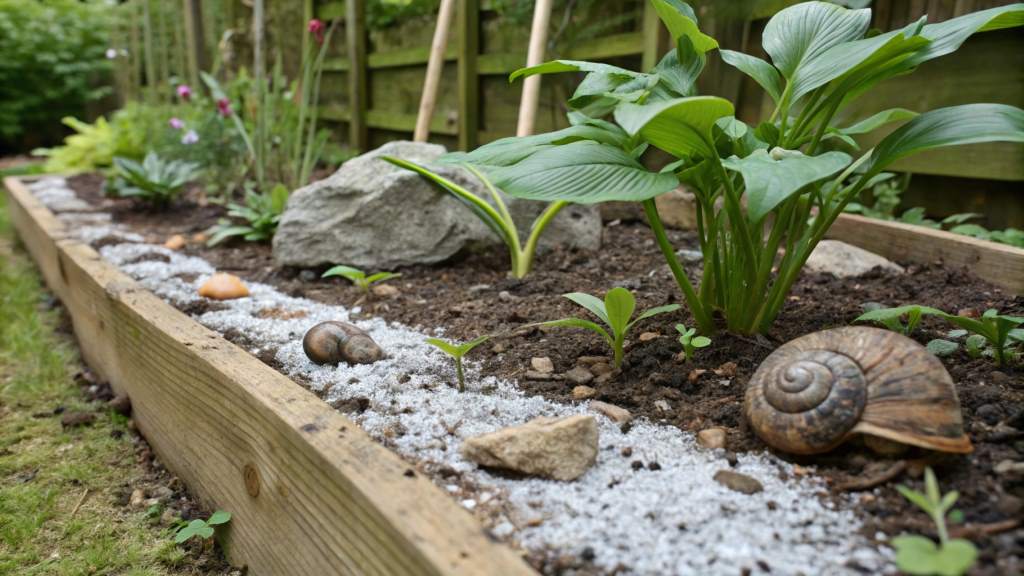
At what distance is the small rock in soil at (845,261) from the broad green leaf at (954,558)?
146 cm

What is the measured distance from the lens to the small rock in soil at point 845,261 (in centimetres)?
210

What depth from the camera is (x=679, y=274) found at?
141 centimetres

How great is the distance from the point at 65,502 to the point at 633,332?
1312 millimetres

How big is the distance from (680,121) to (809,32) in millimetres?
428

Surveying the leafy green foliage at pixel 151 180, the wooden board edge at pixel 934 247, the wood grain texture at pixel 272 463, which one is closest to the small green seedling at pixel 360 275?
the wood grain texture at pixel 272 463

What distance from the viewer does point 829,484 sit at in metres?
1.02

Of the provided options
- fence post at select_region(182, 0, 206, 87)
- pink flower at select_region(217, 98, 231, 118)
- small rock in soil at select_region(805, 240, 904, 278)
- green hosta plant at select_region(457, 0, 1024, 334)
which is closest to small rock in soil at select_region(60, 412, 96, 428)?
green hosta plant at select_region(457, 0, 1024, 334)

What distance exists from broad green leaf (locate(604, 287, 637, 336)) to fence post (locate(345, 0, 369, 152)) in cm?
387

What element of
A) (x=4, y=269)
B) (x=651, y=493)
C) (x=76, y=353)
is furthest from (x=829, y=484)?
(x=4, y=269)

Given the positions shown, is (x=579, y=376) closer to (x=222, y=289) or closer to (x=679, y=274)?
(x=679, y=274)

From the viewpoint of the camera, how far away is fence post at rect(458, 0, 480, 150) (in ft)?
12.1

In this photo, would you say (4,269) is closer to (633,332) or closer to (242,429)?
(242,429)

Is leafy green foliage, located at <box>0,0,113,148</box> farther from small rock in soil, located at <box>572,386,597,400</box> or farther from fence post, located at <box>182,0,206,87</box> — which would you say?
small rock in soil, located at <box>572,386,597,400</box>

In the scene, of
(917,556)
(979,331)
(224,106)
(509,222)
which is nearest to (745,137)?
(979,331)
